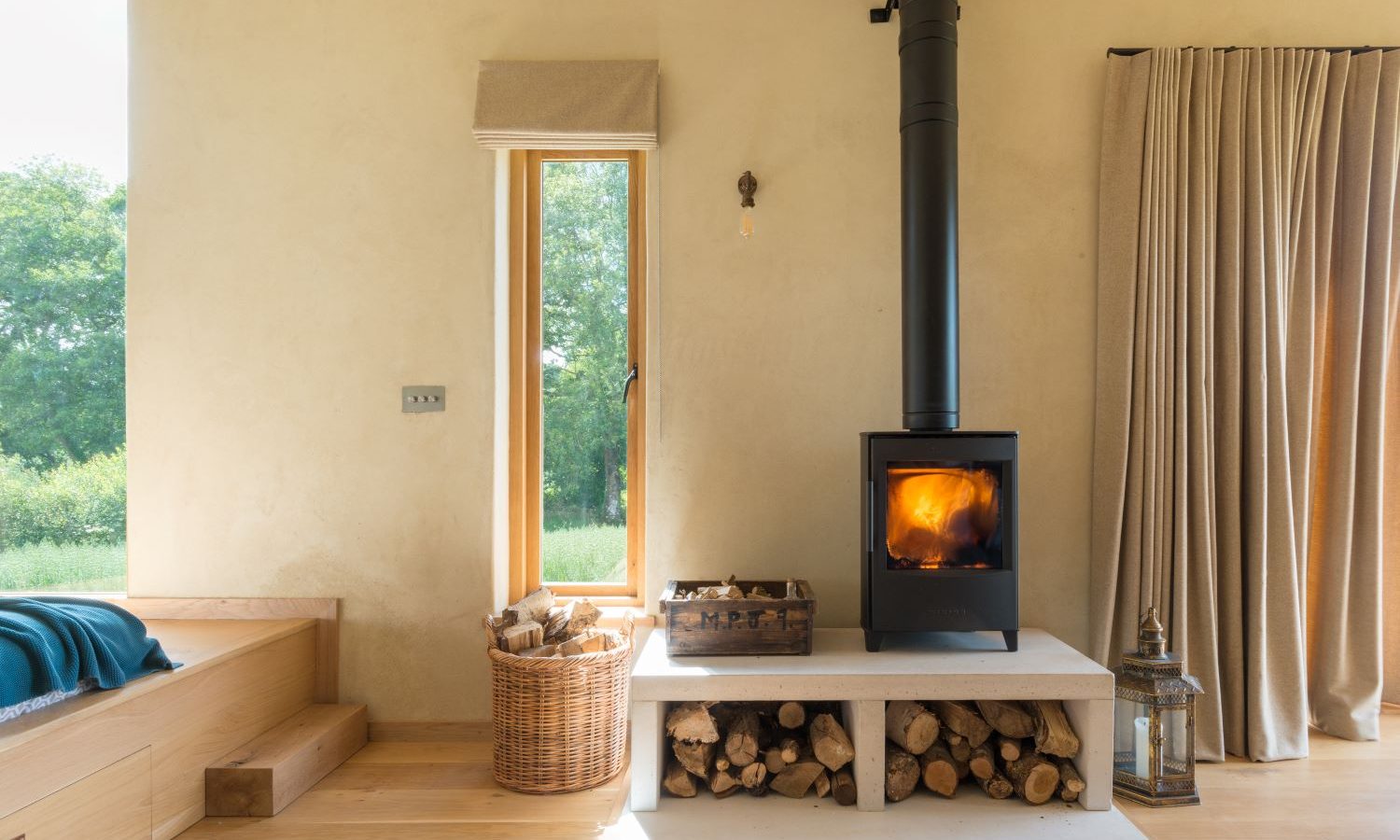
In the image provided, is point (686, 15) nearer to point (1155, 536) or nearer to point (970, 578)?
point (970, 578)

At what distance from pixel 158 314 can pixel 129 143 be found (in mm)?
588

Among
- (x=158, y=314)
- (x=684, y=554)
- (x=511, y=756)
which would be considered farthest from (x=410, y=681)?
(x=158, y=314)

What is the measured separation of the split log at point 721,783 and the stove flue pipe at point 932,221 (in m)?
1.11

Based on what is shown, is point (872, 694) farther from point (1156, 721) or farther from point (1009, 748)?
point (1156, 721)

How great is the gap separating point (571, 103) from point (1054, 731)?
2362 millimetres

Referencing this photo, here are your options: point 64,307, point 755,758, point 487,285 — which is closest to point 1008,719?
point 755,758

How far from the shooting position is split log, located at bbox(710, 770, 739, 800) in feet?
6.84

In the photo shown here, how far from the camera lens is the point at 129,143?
8.81 feet

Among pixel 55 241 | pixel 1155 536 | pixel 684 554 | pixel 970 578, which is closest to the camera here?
pixel 970 578

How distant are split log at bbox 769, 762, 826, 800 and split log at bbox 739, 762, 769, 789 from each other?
0.17 feet

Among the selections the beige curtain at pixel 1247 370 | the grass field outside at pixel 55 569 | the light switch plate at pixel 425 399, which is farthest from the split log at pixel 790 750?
the grass field outside at pixel 55 569

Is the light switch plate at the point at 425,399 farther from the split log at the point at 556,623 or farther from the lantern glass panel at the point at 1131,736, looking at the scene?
the lantern glass panel at the point at 1131,736

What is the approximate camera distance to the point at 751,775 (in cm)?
210

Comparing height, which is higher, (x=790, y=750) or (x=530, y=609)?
(x=530, y=609)
